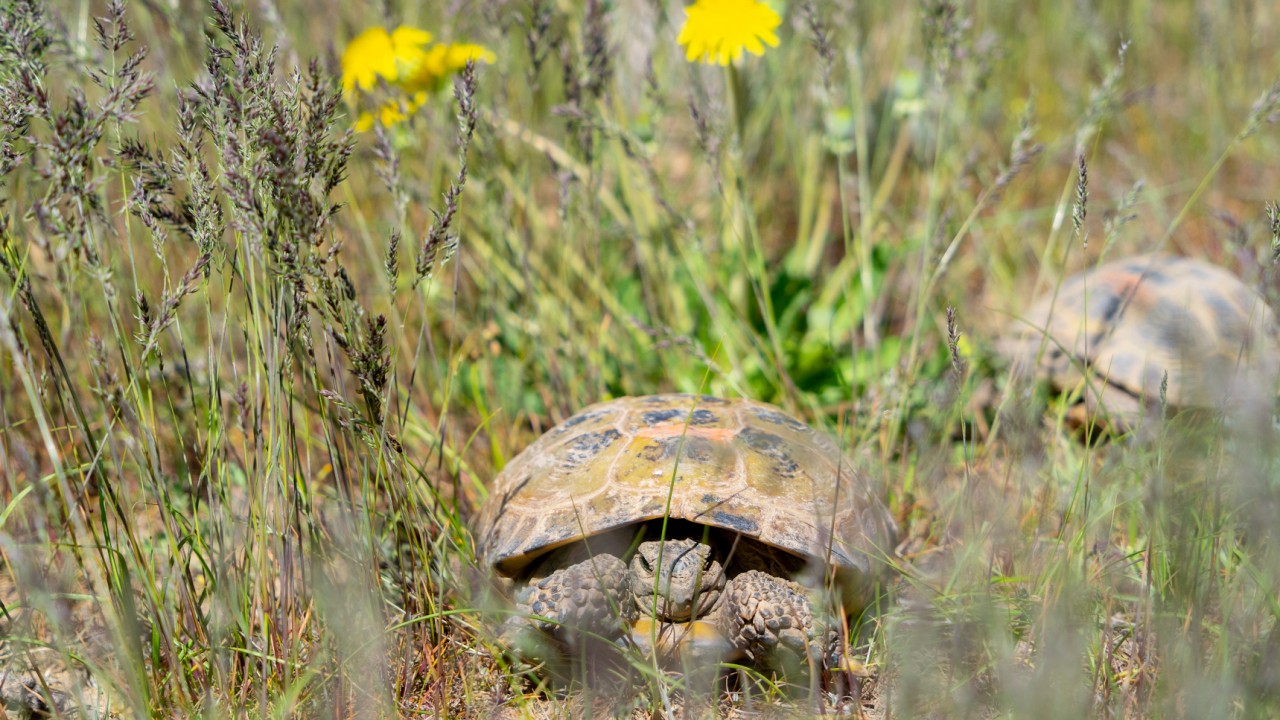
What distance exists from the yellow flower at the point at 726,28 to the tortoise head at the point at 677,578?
4.61 feet

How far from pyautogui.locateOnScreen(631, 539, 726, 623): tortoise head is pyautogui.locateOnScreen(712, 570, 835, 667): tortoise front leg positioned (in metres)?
0.06

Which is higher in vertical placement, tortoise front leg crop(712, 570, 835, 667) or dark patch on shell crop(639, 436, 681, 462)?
dark patch on shell crop(639, 436, 681, 462)

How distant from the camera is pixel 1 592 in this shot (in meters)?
2.25

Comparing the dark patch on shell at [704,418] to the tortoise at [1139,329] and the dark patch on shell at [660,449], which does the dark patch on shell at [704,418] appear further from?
the tortoise at [1139,329]

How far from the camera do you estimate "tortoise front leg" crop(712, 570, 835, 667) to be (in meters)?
1.88

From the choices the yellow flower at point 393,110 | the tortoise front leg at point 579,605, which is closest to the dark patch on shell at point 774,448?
the tortoise front leg at point 579,605

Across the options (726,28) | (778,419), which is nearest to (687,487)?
(778,419)

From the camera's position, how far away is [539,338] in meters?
3.08

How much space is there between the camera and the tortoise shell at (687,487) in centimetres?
197

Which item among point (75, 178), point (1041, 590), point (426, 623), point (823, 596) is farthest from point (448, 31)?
point (1041, 590)

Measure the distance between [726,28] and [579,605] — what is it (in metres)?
1.67

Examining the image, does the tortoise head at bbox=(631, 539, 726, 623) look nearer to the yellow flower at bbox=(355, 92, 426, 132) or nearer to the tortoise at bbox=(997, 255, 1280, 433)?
the tortoise at bbox=(997, 255, 1280, 433)

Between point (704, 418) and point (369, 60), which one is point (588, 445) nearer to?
point (704, 418)

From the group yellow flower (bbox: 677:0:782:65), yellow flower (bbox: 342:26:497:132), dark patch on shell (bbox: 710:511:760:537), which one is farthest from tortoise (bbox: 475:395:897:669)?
yellow flower (bbox: 342:26:497:132)
